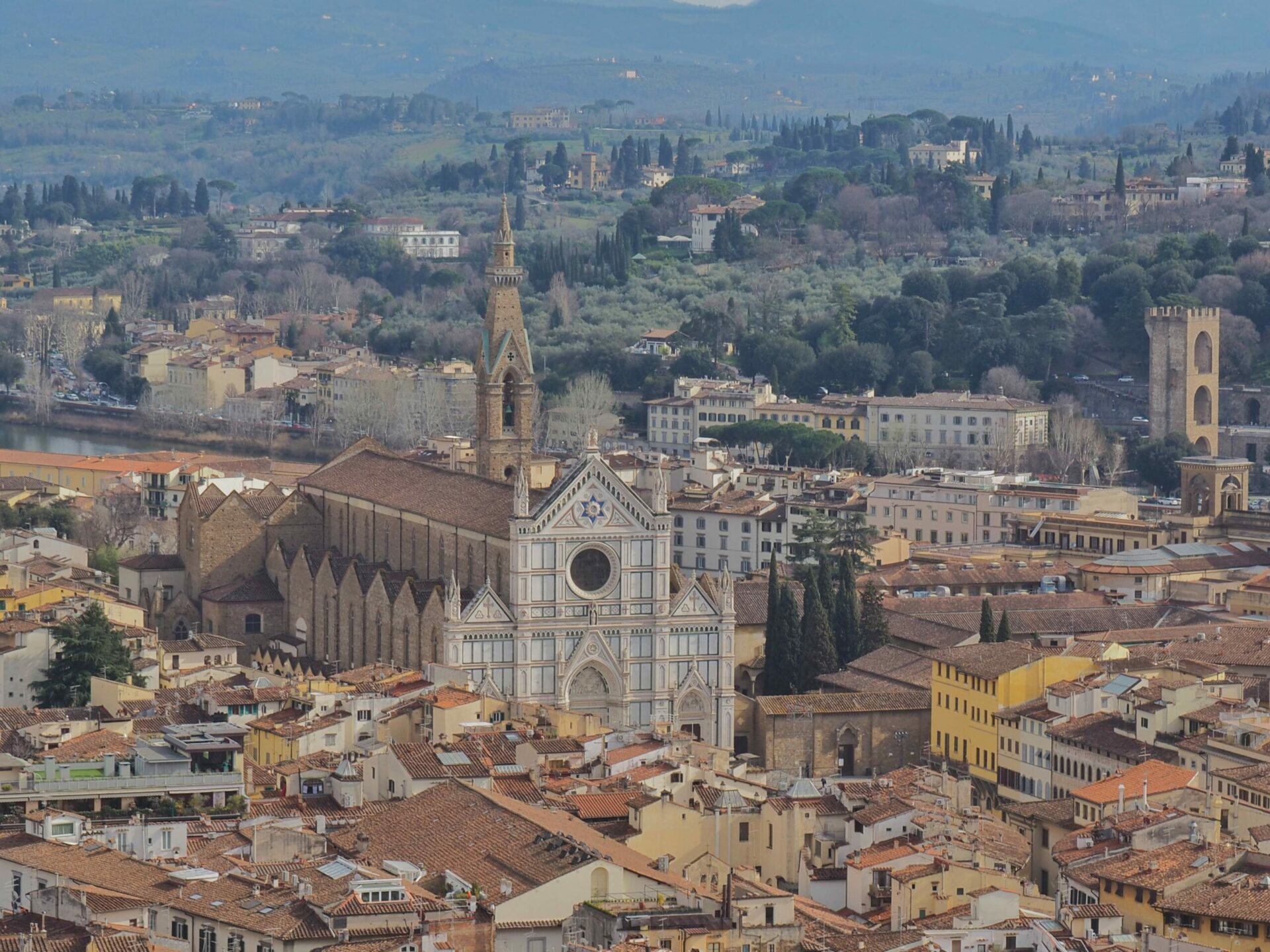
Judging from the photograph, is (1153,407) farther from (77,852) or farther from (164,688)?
(77,852)

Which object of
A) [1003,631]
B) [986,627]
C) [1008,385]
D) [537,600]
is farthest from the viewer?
[1008,385]

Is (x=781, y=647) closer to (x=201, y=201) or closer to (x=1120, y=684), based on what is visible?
(x=1120, y=684)

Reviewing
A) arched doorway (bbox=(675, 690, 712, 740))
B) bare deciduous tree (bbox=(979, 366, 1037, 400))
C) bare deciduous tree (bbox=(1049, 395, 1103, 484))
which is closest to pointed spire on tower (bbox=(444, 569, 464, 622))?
arched doorway (bbox=(675, 690, 712, 740))

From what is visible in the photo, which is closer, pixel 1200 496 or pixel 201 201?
pixel 1200 496

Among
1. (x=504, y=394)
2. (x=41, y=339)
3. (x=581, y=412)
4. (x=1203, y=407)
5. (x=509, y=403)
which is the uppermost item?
(x=504, y=394)

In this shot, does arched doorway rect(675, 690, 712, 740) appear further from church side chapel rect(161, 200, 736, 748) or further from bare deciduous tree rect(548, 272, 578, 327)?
bare deciduous tree rect(548, 272, 578, 327)

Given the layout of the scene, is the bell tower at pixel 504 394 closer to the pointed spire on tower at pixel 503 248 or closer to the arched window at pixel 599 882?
the pointed spire on tower at pixel 503 248

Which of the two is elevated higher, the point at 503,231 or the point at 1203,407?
the point at 503,231

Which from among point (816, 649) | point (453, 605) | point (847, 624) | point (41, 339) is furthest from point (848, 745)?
point (41, 339)
